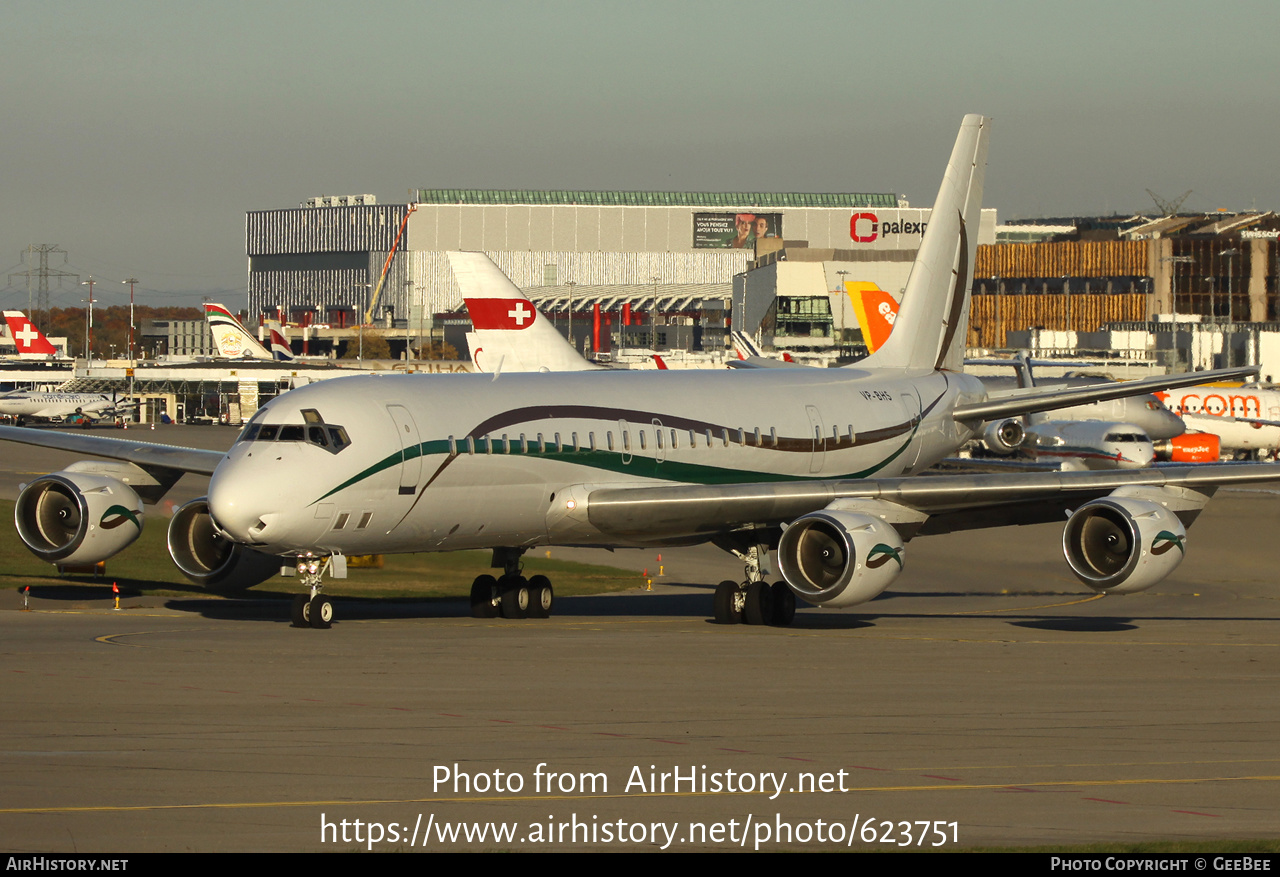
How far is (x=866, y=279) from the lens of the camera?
19538cm

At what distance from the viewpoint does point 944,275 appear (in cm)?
4106

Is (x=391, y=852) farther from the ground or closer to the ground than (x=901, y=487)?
closer to the ground

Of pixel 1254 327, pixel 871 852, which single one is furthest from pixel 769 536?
pixel 1254 327

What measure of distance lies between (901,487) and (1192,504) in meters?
5.86

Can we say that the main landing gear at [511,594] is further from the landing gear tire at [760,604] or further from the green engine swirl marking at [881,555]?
the green engine swirl marking at [881,555]

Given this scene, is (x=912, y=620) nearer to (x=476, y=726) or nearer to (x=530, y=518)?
(x=530, y=518)

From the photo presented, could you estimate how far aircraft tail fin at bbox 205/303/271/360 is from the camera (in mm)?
169000

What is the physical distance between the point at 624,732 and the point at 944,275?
25884mm

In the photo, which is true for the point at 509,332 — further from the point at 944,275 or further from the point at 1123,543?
the point at 1123,543

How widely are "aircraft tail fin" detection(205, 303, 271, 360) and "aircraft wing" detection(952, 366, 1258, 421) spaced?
13801cm

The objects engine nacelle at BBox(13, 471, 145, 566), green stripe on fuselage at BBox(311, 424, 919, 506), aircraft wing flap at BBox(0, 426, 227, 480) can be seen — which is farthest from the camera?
aircraft wing flap at BBox(0, 426, 227, 480)

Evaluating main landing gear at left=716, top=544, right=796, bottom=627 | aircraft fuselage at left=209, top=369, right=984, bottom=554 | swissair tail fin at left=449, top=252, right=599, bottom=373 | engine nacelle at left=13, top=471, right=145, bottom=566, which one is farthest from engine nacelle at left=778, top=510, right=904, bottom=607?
swissair tail fin at left=449, top=252, right=599, bottom=373

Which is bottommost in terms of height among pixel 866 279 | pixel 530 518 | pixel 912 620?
pixel 912 620

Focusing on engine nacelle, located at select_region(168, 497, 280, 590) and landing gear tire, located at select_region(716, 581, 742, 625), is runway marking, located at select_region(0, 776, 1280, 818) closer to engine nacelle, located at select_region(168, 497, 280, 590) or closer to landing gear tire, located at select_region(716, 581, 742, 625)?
landing gear tire, located at select_region(716, 581, 742, 625)
